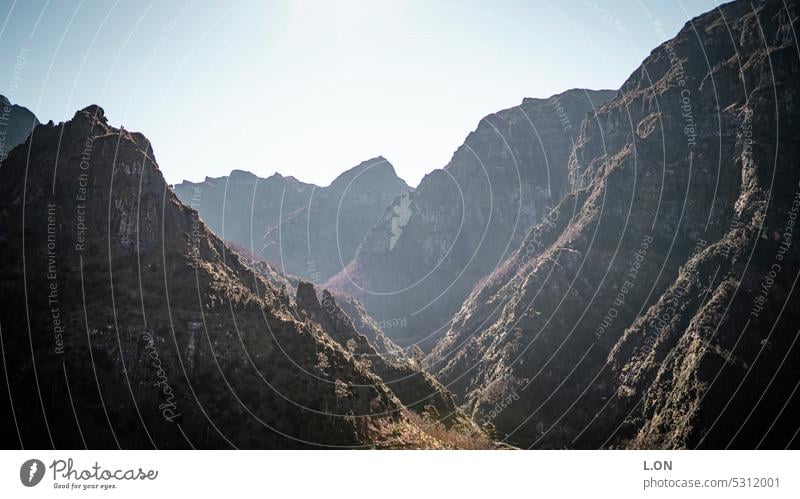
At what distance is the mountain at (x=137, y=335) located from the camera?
7812 cm

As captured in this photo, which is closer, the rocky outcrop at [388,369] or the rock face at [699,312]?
the rocky outcrop at [388,369]

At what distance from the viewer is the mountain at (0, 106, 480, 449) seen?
256ft

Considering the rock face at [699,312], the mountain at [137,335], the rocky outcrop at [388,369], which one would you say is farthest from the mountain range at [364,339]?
the rocky outcrop at [388,369]

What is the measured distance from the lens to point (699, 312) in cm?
14175

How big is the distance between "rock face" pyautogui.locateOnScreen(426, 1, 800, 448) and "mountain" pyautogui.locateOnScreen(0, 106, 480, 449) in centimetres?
6245

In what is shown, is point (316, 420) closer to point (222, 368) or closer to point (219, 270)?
point (222, 368)

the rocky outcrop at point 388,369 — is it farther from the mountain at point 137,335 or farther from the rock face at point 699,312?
the rock face at point 699,312

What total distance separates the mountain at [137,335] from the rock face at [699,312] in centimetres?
6245

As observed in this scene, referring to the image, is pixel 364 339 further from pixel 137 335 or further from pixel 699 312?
pixel 699 312

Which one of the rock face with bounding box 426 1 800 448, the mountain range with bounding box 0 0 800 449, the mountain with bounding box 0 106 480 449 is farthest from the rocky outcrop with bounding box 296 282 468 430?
the rock face with bounding box 426 1 800 448

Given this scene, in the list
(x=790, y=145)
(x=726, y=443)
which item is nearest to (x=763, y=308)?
(x=726, y=443)

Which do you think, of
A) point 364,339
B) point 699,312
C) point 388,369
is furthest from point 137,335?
point 699,312

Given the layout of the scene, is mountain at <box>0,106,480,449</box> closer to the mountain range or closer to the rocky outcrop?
the mountain range

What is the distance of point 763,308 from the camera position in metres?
134
